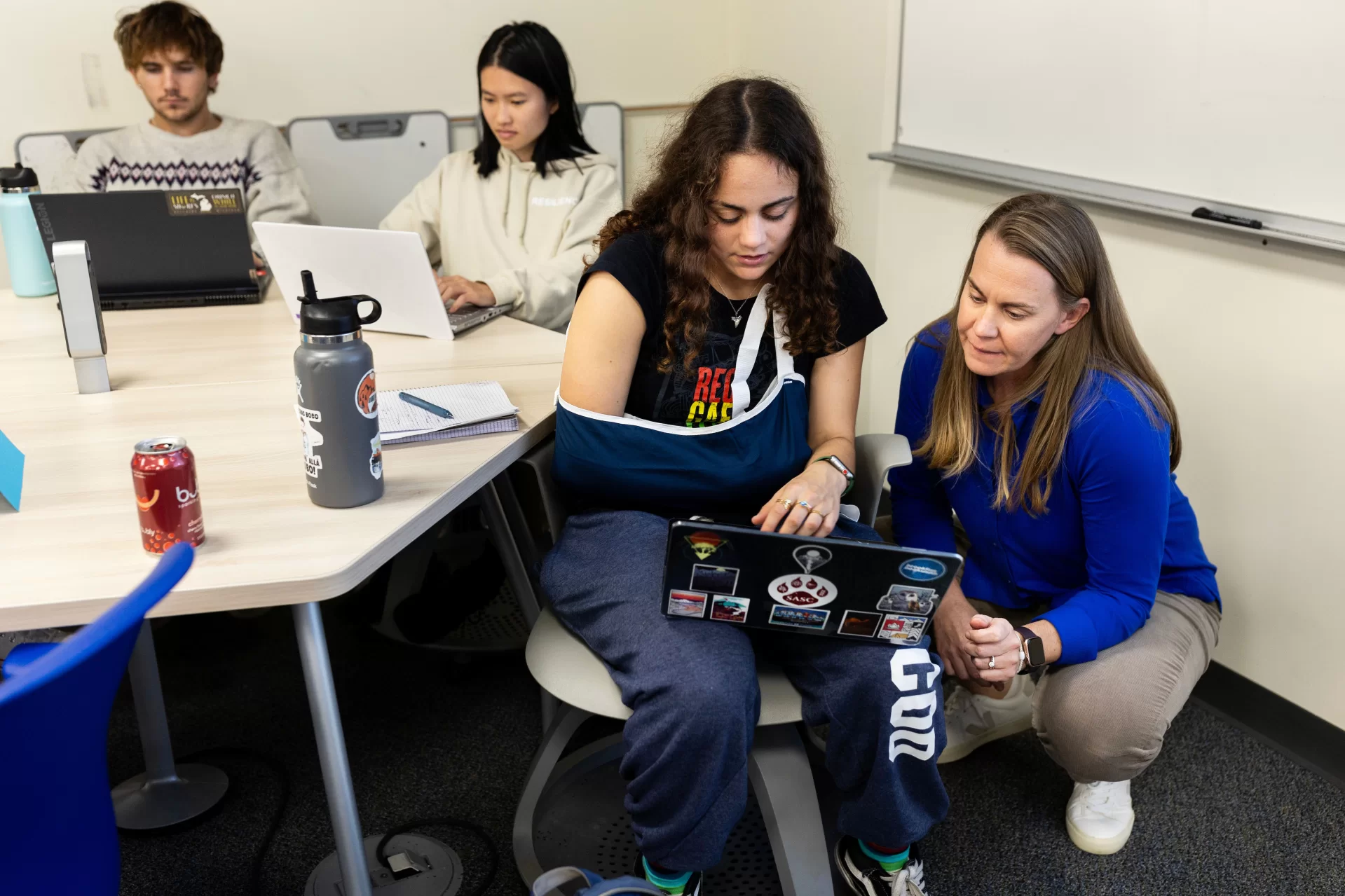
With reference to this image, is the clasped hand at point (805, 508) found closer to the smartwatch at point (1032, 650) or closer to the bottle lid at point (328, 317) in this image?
the smartwatch at point (1032, 650)

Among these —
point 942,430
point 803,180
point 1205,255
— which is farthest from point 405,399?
point 1205,255

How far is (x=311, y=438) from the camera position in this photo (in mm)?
1178

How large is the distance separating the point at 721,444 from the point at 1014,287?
0.44 m

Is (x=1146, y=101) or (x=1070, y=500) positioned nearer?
(x=1070, y=500)

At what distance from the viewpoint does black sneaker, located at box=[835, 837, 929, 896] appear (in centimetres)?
142

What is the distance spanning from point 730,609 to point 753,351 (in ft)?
1.36

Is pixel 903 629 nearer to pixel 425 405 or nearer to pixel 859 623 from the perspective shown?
pixel 859 623

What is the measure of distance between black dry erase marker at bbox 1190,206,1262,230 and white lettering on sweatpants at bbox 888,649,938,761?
0.98 m

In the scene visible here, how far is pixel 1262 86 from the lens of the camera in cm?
175

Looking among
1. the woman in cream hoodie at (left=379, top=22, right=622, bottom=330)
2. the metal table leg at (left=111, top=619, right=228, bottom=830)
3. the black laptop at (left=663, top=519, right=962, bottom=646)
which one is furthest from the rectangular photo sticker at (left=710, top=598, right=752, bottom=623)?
the woman in cream hoodie at (left=379, top=22, right=622, bottom=330)

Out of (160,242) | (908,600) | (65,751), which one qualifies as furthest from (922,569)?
(160,242)

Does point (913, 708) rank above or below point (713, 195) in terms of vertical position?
below

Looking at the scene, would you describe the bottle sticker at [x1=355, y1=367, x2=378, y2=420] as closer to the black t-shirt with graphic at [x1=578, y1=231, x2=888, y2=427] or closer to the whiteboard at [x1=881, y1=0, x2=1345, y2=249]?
the black t-shirt with graphic at [x1=578, y1=231, x2=888, y2=427]

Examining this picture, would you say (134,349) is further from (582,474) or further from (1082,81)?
(1082,81)
